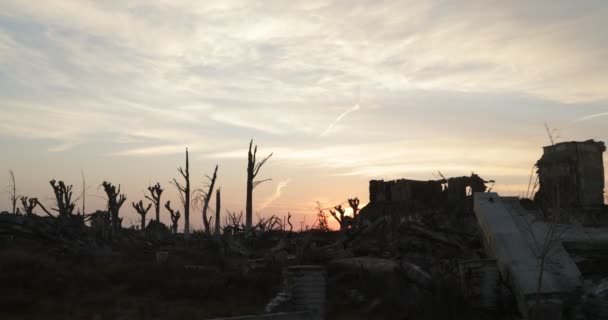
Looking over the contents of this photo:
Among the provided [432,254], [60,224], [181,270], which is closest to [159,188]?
[60,224]

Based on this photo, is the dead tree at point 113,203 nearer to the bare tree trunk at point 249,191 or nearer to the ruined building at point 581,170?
the bare tree trunk at point 249,191

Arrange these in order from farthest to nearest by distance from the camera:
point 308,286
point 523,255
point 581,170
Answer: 1. point 581,170
2. point 523,255
3. point 308,286

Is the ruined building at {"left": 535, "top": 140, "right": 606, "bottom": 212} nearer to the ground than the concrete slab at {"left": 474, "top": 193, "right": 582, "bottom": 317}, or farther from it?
farther from it

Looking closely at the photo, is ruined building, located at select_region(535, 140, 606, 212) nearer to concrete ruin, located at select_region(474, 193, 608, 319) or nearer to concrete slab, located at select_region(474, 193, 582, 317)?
concrete ruin, located at select_region(474, 193, 608, 319)

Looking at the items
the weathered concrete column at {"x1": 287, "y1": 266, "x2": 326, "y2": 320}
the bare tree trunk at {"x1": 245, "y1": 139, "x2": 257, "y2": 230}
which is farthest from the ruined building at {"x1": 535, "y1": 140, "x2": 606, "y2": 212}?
the weathered concrete column at {"x1": 287, "y1": 266, "x2": 326, "y2": 320}

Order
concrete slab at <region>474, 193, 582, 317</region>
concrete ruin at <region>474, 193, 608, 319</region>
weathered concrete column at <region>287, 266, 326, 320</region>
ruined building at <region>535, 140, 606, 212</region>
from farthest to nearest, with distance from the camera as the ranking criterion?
ruined building at <region>535, 140, 606, 212</region>, weathered concrete column at <region>287, 266, 326, 320</region>, concrete slab at <region>474, 193, 582, 317</region>, concrete ruin at <region>474, 193, 608, 319</region>

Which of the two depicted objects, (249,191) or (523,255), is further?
(249,191)

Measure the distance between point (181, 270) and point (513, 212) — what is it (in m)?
9.89

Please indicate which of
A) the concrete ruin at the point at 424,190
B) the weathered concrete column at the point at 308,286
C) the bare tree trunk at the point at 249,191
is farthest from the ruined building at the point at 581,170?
the weathered concrete column at the point at 308,286

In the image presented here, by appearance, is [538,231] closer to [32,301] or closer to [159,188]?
[32,301]

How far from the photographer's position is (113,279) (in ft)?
54.3

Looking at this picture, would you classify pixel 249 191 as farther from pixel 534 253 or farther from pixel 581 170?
pixel 534 253

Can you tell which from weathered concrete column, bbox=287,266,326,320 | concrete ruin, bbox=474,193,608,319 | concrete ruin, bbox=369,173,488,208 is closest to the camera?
concrete ruin, bbox=474,193,608,319

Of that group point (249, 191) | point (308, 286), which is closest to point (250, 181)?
point (249, 191)
